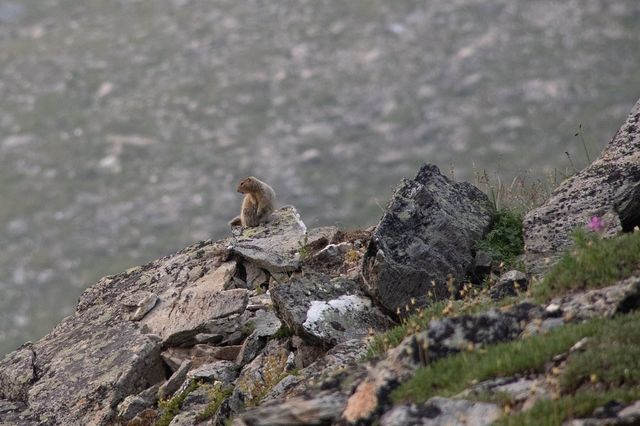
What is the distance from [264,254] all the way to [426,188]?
340 centimetres

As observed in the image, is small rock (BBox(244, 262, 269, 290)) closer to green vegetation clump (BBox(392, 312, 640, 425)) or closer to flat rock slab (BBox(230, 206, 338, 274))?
flat rock slab (BBox(230, 206, 338, 274))

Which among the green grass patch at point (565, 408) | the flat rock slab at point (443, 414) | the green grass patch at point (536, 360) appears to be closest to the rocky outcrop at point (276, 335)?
the flat rock slab at point (443, 414)

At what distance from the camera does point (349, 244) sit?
19.7m

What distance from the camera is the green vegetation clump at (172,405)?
53.5ft

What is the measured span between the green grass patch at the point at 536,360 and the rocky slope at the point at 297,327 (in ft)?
0.34

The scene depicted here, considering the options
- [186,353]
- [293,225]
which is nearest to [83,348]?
[186,353]

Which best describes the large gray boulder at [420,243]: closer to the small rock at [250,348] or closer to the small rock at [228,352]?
the small rock at [250,348]

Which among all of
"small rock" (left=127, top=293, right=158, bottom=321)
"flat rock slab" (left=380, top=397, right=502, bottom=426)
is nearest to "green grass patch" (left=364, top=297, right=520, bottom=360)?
"flat rock slab" (left=380, top=397, right=502, bottom=426)

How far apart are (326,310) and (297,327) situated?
18.0 inches

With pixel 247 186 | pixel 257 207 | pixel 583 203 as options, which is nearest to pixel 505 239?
pixel 583 203

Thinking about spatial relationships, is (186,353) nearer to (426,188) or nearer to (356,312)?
(356,312)

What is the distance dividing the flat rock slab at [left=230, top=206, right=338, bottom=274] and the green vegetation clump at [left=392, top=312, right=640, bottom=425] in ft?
28.1

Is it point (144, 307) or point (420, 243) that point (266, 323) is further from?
point (144, 307)

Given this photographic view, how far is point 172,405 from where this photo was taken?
1644cm
